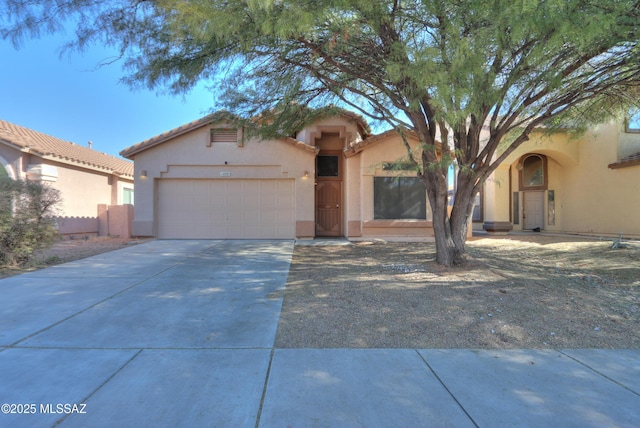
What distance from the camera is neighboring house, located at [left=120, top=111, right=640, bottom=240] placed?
1312 centimetres

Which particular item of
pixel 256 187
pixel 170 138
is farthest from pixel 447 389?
pixel 170 138

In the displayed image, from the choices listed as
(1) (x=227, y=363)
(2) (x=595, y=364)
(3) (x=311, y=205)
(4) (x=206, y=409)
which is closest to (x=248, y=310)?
(1) (x=227, y=363)

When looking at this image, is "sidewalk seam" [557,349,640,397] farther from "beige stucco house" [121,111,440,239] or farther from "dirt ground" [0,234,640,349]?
"beige stucco house" [121,111,440,239]

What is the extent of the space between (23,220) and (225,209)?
653 centimetres

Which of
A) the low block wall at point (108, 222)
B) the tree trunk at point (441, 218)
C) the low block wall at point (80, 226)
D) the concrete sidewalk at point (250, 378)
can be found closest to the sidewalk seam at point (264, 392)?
the concrete sidewalk at point (250, 378)

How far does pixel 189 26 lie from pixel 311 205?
28.4ft

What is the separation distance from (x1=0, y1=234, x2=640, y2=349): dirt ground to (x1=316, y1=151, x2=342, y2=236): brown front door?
519cm

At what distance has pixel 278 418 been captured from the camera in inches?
106

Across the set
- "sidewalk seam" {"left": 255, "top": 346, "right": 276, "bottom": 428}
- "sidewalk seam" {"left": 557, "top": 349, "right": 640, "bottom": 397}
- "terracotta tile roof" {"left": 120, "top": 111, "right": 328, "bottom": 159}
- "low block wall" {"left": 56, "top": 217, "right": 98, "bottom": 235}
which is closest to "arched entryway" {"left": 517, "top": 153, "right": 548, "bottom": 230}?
"terracotta tile roof" {"left": 120, "top": 111, "right": 328, "bottom": 159}

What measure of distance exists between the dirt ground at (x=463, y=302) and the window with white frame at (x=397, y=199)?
4.08 m

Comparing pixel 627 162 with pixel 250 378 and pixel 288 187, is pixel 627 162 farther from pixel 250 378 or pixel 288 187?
pixel 250 378

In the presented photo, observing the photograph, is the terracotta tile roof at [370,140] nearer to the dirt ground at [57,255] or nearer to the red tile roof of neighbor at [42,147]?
the dirt ground at [57,255]

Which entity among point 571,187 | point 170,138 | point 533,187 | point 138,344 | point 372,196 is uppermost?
point 170,138

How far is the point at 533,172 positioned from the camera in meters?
18.0
